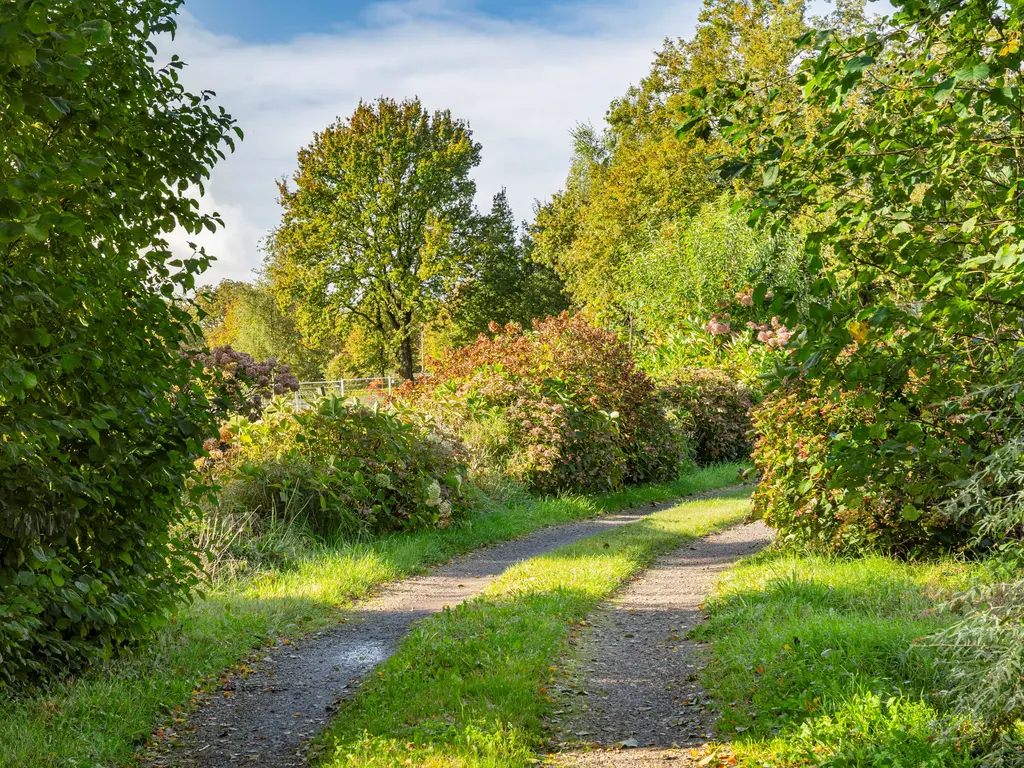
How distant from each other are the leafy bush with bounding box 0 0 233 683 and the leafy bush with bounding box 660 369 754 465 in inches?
569

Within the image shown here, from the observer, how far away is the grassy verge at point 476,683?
14.3ft

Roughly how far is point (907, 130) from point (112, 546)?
495cm

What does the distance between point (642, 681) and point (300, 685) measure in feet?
7.51

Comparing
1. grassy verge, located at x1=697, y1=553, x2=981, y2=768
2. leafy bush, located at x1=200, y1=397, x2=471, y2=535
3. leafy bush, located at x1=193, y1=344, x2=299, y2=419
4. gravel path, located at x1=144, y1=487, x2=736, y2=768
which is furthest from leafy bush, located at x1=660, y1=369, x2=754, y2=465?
grassy verge, located at x1=697, y1=553, x2=981, y2=768

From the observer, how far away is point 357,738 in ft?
15.0

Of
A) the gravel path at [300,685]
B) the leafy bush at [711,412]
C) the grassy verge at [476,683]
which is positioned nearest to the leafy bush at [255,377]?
the gravel path at [300,685]

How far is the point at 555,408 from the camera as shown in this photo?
1438 cm

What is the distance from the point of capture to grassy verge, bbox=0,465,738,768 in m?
4.38

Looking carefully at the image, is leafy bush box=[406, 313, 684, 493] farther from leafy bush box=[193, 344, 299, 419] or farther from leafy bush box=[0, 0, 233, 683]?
leafy bush box=[0, 0, 233, 683]

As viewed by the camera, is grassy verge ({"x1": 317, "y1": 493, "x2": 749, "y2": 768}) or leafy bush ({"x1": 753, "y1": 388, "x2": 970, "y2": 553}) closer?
grassy verge ({"x1": 317, "y1": 493, "x2": 749, "y2": 768})

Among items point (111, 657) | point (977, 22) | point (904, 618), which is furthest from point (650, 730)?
point (977, 22)

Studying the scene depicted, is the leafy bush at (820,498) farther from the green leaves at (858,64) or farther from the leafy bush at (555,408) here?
the leafy bush at (555,408)

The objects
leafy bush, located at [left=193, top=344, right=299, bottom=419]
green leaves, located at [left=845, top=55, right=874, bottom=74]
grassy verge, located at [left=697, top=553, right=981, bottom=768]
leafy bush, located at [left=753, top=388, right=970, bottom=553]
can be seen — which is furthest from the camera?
leafy bush, located at [left=193, top=344, right=299, bottom=419]

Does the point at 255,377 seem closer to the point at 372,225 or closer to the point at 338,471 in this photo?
the point at 338,471
